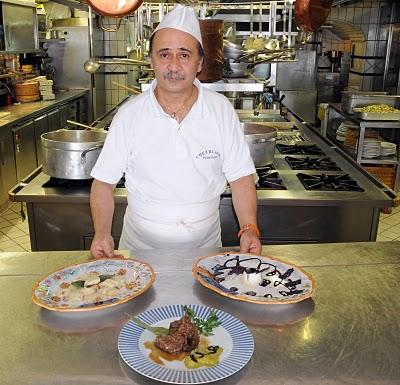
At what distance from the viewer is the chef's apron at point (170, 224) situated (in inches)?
78.8

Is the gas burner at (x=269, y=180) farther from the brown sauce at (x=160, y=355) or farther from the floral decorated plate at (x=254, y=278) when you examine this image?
the brown sauce at (x=160, y=355)

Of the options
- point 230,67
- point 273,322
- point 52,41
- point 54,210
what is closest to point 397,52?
point 230,67

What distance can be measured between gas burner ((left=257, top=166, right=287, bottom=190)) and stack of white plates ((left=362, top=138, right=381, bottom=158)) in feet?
9.89

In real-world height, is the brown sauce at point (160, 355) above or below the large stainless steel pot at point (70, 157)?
below

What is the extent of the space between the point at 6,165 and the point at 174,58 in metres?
3.84

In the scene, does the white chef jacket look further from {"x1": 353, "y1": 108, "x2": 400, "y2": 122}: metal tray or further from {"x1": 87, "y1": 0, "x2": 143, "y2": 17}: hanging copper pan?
{"x1": 353, "y1": 108, "x2": 400, "y2": 122}: metal tray

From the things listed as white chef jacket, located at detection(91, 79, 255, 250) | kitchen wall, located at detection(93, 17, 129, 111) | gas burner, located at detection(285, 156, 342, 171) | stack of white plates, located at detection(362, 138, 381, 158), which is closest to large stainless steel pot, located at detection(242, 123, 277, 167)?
gas burner, located at detection(285, 156, 342, 171)

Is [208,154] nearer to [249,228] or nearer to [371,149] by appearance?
[249,228]

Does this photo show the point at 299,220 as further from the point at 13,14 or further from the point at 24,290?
the point at 13,14

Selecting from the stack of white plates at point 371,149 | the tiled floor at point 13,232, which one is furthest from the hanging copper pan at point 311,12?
the tiled floor at point 13,232

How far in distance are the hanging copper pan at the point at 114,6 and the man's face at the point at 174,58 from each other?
677 mm

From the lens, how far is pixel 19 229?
4.66 meters

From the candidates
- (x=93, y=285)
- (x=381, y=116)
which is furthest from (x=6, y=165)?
(x=381, y=116)

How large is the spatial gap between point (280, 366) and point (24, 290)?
0.79 m
